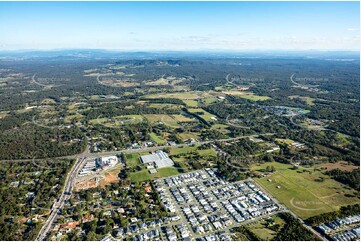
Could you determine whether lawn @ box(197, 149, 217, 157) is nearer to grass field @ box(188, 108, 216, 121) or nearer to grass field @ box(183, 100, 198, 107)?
grass field @ box(188, 108, 216, 121)

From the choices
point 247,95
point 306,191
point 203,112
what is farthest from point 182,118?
point 306,191

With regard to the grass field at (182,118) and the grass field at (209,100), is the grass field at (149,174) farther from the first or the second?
the grass field at (209,100)

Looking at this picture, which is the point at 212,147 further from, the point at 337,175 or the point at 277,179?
the point at 337,175

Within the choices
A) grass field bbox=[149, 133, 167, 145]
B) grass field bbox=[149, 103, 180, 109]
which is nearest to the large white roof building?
grass field bbox=[149, 133, 167, 145]

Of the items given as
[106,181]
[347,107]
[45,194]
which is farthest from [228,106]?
[45,194]

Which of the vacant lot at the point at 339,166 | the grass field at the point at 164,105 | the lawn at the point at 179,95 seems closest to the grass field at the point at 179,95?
the lawn at the point at 179,95

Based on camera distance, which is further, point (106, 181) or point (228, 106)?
point (228, 106)
